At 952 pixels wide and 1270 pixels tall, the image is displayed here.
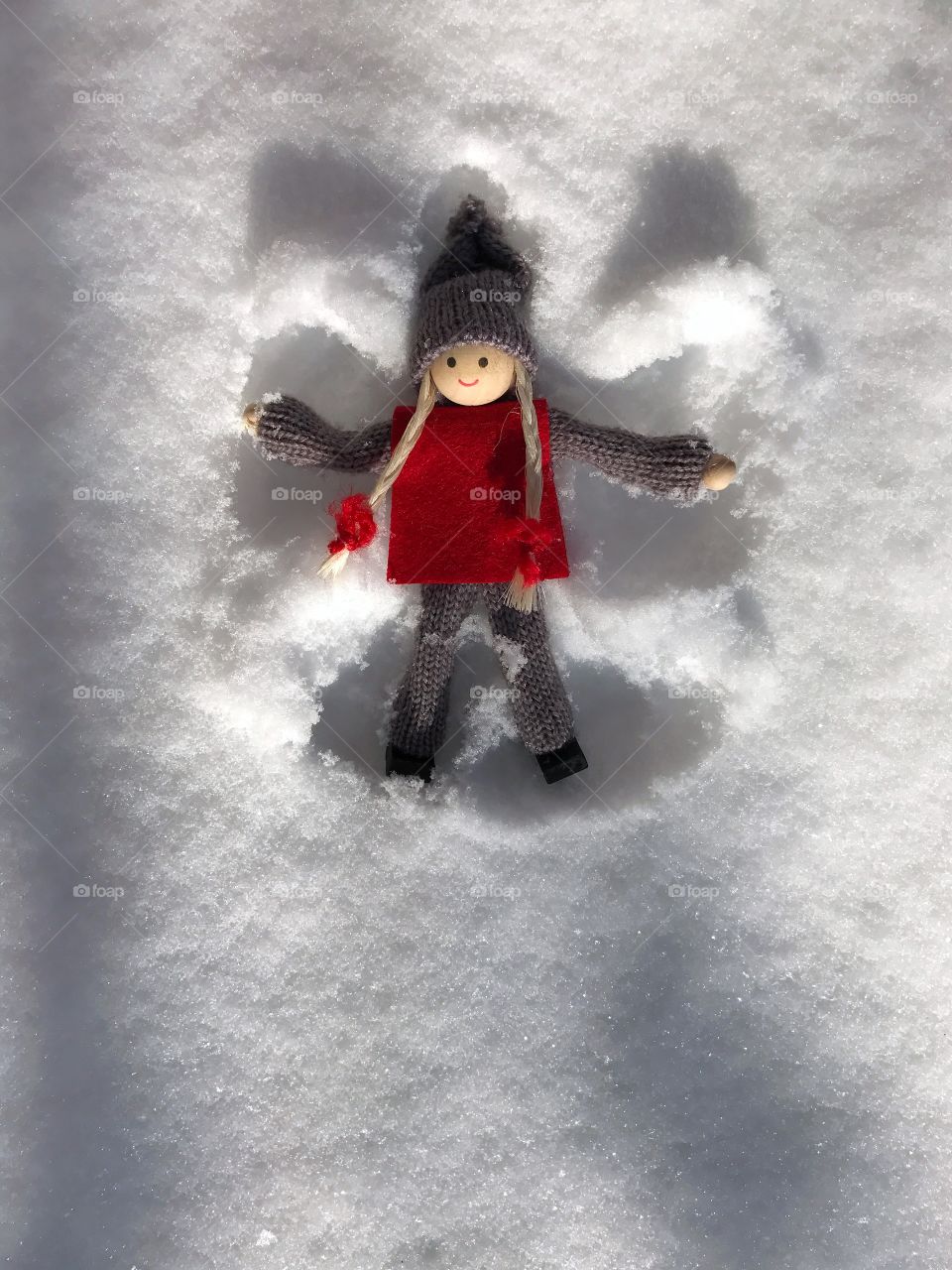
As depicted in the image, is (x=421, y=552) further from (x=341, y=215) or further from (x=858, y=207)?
(x=858, y=207)

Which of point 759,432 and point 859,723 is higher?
point 759,432

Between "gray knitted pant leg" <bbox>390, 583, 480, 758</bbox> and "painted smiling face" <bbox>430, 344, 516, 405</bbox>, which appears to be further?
"gray knitted pant leg" <bbox>390, 583, 480, 758</bbox>

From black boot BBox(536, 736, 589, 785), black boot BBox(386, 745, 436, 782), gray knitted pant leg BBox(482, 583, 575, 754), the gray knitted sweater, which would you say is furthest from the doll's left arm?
black boot BBox(386, 745, 436, 782)

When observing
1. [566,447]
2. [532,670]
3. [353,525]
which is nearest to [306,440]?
[353,525]

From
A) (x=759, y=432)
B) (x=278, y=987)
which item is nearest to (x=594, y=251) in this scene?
(x=759, y=432)

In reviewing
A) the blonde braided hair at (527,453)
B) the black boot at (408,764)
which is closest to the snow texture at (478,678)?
the black boot at (408,764)

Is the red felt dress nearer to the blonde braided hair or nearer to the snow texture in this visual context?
the blonde braided hair

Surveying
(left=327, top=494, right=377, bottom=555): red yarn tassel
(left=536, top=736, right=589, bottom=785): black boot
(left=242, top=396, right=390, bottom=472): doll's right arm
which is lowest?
(left=536, top=736, right=589, bottom=785): black boot
